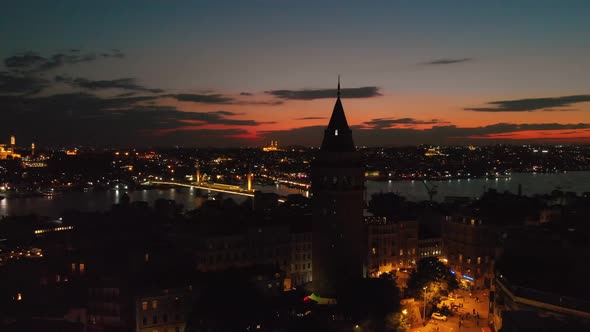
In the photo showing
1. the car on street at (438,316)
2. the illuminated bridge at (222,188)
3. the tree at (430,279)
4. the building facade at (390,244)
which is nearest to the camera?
the car on street at (438,316)

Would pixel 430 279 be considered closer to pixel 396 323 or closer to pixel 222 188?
pixel 396 323

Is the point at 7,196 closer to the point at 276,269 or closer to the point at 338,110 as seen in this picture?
the point at 276,269

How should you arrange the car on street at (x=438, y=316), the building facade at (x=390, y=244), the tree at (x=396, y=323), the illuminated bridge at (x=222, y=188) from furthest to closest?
the illuminated bridge at (x=222, y=188), the building facade at (x=390, y=244), the car on street at (x=438, y=316), the tree at (x=396, y=323)

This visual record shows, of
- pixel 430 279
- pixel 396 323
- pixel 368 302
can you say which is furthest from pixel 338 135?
pixel 430 279

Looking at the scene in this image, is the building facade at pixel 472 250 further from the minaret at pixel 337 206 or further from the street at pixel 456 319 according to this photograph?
the minaret at pixel 337 206

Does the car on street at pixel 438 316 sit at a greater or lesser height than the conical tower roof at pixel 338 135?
lesser

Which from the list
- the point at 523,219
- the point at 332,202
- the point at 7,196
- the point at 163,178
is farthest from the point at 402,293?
the point at 163,178

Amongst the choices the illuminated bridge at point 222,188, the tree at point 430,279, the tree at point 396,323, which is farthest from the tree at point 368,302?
the illuminated bridge at point 222,188

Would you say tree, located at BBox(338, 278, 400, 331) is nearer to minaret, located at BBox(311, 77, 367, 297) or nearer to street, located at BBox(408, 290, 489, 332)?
minaret, located at BBox(311, 77, 367, 297)

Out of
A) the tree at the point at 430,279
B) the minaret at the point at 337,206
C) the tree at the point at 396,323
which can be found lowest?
the tree at the point at 396,323
